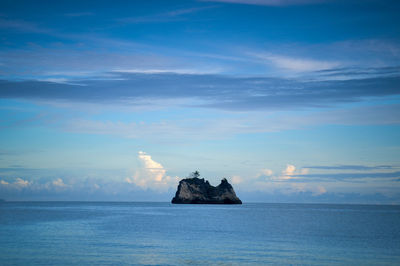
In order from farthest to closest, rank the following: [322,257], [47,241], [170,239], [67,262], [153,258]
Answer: [170,239] < [47,241] < [322,257] < [153,258] < [67,262]

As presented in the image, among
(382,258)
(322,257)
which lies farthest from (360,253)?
(322,257)

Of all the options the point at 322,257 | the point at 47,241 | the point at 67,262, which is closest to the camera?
the point at 67,262

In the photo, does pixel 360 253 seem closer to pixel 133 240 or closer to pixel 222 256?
pixel 222 256

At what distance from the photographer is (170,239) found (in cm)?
5788

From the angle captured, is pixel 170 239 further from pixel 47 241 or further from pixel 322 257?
pixel 322 257

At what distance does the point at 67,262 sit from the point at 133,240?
18.1 meters

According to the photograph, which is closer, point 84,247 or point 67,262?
point 67,262

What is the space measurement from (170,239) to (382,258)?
2700cm

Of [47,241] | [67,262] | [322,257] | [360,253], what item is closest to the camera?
[67,262]

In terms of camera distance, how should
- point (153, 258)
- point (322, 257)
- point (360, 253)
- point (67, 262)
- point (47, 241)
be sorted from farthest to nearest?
1. point (47, 241)
2. point (360, 253)
3. point (322, 257)
4. point (153, 258)
5. point (67, 262)

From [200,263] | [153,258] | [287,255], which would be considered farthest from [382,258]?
[153,258]

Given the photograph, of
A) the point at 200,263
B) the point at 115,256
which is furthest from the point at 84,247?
the point at 200,263

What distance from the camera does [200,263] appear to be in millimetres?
38312

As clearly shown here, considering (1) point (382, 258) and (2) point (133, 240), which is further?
(2) point (133, 240)
